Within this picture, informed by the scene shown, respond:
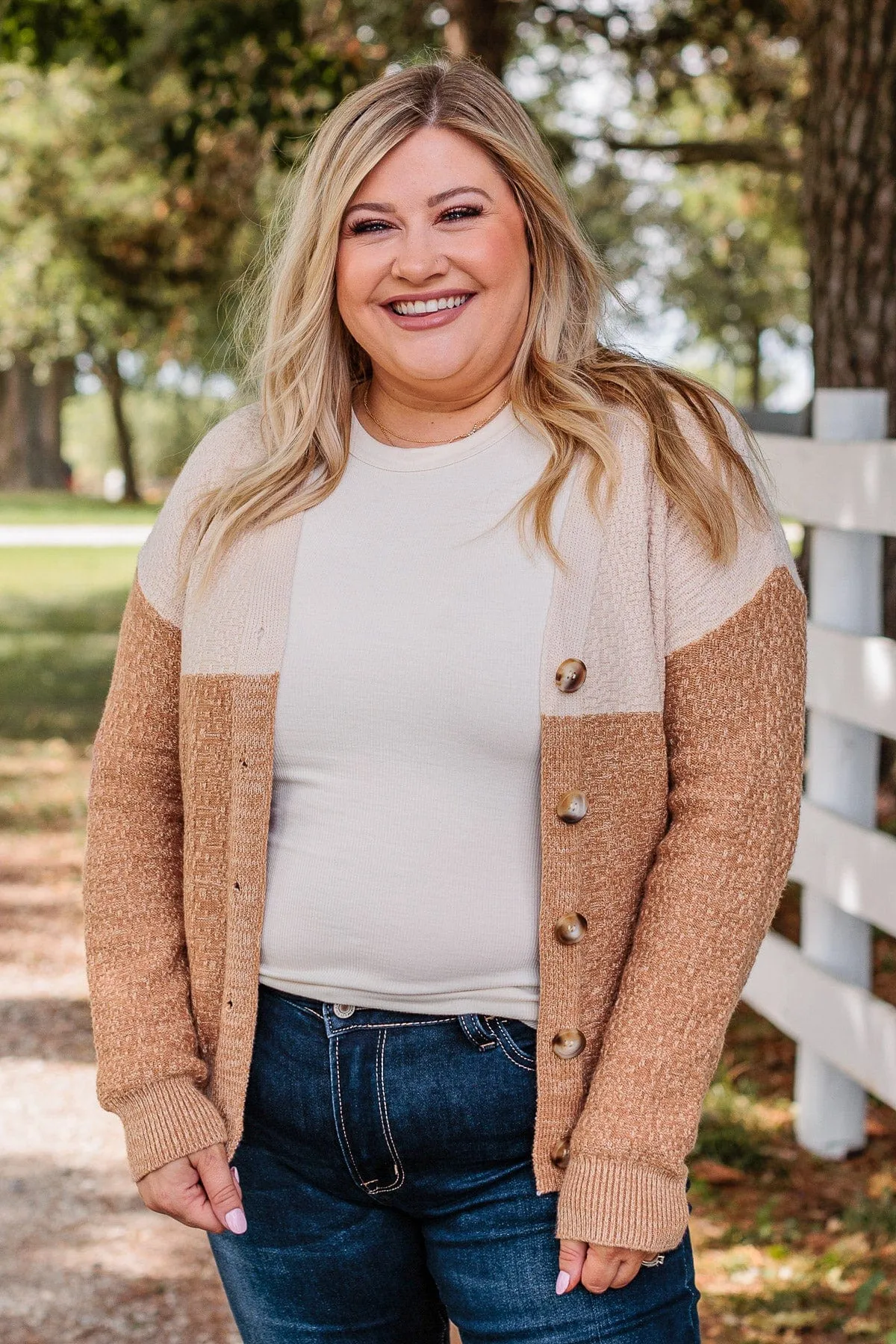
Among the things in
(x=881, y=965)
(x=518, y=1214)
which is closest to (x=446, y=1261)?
(x=518, y=1214)

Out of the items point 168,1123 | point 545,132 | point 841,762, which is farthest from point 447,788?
point 545,132

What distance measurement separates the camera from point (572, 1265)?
177cm

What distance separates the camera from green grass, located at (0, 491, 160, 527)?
29.7m

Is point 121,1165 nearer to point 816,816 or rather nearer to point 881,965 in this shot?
point 816,816

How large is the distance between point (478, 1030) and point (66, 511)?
31538 mm

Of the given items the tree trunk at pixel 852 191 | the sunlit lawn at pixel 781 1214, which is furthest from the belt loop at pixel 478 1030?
the tree trunk at pixel 852 191

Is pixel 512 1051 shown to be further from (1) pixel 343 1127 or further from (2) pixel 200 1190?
(2) pixel 200 1190

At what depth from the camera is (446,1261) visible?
190cm

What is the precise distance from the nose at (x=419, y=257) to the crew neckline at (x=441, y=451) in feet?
0.64

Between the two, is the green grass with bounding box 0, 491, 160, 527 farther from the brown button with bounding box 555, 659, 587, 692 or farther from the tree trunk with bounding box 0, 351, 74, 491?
the brown button with bounding box 555, 659, 587, 692

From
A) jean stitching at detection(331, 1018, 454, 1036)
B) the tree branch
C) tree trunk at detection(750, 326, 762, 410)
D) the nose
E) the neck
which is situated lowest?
jean stitching at detection(331, 1018, 454, 1036)

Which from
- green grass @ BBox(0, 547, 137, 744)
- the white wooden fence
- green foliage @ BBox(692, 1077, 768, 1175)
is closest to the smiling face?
the white wooden fence

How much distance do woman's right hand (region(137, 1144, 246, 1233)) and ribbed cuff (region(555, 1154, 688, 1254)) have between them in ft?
1.45

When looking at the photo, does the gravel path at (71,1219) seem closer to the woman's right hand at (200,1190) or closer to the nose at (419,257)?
the woman's right hand at (200,1190)
